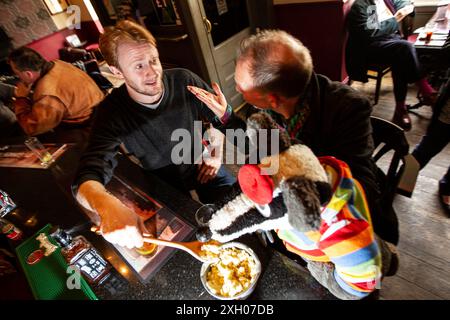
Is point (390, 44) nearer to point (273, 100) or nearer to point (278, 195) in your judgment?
point (273, 100)

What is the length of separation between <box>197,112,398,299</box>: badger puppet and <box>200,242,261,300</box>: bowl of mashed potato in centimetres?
26

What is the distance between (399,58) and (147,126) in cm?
289

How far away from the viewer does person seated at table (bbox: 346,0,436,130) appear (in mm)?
2807

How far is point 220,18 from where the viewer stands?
11.4 ft

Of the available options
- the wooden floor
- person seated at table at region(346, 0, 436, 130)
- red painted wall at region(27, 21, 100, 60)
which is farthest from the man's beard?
red painted wall at region(27, 21, 100, 60)

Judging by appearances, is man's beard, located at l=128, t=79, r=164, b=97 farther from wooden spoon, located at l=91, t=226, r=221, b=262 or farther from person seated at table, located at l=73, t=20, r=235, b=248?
wooden spoon, located at l=91, t=226, r=221, b=262

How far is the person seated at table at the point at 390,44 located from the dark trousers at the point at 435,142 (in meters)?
1.02

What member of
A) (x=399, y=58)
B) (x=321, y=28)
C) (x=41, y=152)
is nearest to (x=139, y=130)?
(x=41, y=152)

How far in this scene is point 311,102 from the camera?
4.08 ft

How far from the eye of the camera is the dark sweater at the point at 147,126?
153 centimetres

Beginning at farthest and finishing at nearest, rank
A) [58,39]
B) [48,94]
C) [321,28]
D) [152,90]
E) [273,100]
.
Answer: [58,39] < [321,28] < [48,94] < [152,90] < [273,100]

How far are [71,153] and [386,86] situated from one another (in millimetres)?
4034

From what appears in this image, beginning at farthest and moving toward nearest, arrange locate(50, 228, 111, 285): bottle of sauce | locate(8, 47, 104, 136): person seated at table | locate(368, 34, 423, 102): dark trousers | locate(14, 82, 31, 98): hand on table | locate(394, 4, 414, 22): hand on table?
locate(394, 4, 414, 22): hand on table < locate(368, 34, 423, 102): dark trousers < locate(14, 82, 31, 98): hand on table < locate(8, 47, 104, 136): person seated at table < locate(50, 228, 111, 285): bottle of sauce

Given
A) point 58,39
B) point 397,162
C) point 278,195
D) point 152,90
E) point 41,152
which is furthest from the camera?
point 58,39
